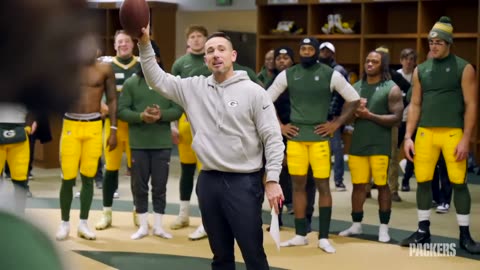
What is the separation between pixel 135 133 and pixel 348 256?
194cm

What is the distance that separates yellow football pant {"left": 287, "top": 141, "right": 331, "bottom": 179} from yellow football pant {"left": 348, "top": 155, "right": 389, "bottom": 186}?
13.5 inches

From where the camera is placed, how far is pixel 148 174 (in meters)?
6.28

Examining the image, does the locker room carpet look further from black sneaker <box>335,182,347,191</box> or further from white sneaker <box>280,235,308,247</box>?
black sneaker <box>335,182,347,191</box>

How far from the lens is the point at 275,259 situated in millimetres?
5508

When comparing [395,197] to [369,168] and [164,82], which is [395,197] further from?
[164,82]

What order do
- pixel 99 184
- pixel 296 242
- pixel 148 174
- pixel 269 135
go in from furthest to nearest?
pixel 99 184 < pixel 148 174 < pixel 296 242 < pixel 269 135

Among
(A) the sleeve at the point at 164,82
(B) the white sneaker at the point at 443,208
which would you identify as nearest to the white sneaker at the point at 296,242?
(B) the white sneaker at the point at 443,208

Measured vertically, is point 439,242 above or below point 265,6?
below

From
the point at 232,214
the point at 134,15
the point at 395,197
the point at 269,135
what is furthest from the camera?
the point at 395,197

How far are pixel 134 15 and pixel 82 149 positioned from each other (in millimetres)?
2596

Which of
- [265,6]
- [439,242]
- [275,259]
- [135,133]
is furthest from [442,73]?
[265,6]

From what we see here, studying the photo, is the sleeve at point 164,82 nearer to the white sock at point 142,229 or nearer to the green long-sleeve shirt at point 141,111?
the green long-sleeve shirt at point 141,111

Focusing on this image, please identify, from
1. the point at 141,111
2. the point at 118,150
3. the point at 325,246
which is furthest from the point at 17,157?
the point at 325,246

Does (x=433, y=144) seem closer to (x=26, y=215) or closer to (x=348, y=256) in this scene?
(x=348, y=256)
